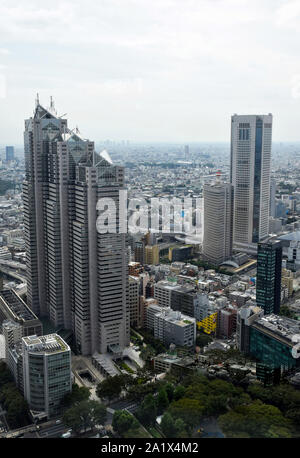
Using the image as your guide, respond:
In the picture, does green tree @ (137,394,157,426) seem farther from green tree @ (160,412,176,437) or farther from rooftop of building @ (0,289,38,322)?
rooftop of building @ (0,289,38,322)

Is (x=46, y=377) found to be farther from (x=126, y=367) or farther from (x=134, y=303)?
(x=134, y=303)

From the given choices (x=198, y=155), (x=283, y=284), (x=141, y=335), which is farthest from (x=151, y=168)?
(x=141, y=335)

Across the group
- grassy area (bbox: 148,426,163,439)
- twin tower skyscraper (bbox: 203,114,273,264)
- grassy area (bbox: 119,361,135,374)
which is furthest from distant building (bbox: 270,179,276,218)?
grassy area (bbox: 148,426,163,439)

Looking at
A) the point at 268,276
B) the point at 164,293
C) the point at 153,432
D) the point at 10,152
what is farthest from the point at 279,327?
the point at 10,152

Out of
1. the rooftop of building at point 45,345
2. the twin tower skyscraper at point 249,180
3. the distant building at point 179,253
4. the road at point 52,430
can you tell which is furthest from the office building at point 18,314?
the twin tower skyscraper at point 249,180

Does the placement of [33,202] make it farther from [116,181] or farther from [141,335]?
[141,335]

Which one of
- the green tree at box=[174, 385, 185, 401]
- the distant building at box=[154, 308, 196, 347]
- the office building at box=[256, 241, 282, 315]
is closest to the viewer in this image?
the green tree at box=[174, 385, 185, 401]

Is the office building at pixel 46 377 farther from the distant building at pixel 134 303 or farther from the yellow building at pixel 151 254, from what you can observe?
the yellow building at pixel 151 254
